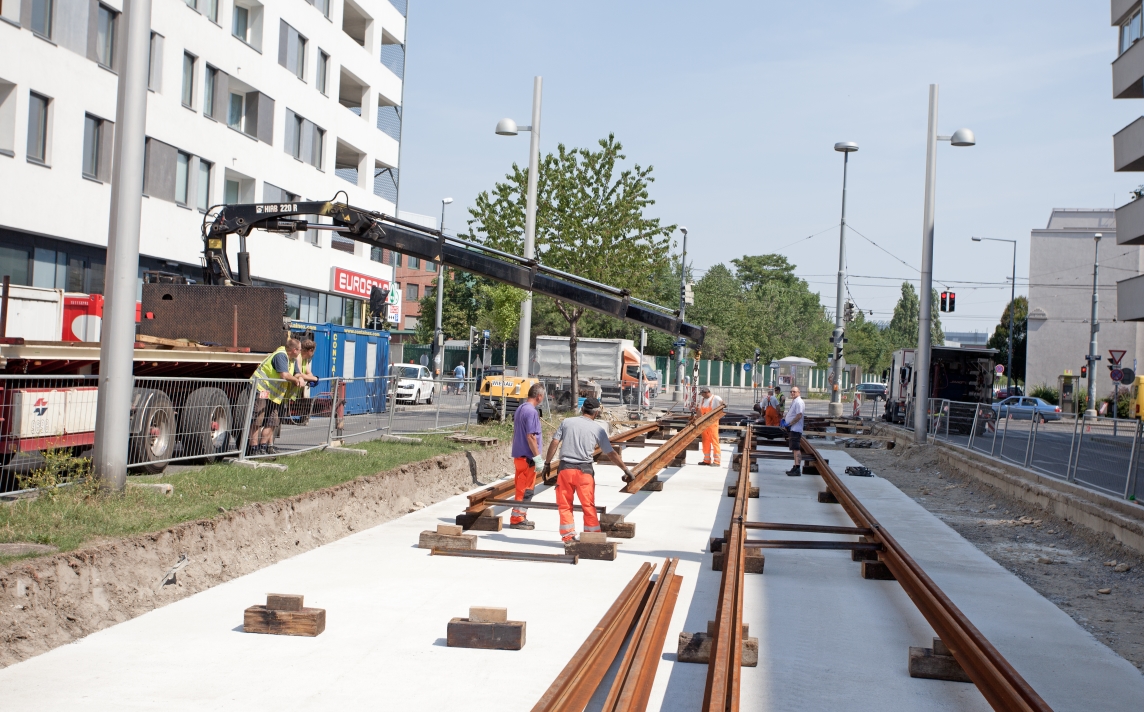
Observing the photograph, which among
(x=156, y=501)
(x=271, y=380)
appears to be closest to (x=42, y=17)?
(x=271, y=380)

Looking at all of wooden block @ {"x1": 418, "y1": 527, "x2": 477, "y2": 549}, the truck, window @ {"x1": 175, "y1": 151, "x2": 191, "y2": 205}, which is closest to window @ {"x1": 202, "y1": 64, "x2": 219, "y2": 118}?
window @ {"x1": 175, "y1": 151, "x2": 191, "y2": 205}

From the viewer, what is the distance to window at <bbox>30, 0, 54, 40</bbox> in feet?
70.5

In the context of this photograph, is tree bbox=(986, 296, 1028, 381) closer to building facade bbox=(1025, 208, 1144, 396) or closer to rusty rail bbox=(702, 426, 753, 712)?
building facade bbox=(1025, 208, 1144, 396)

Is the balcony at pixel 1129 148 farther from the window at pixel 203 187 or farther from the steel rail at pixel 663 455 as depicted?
→ the window at pixel 203 187

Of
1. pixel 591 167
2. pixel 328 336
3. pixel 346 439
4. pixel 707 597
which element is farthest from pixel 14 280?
pixel 707 597

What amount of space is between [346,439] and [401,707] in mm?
11118

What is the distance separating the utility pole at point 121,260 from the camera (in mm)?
8797

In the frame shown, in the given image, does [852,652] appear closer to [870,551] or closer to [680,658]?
[680,658]

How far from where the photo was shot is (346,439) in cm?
1628

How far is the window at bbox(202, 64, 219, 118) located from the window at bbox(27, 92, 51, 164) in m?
6.67

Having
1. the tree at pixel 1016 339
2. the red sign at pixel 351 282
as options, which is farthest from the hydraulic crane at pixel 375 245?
the tree at pixel 1016 339

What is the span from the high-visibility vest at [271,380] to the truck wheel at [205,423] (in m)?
0.51

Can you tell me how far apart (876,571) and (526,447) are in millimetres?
4365

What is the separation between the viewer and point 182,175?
2770 cm
